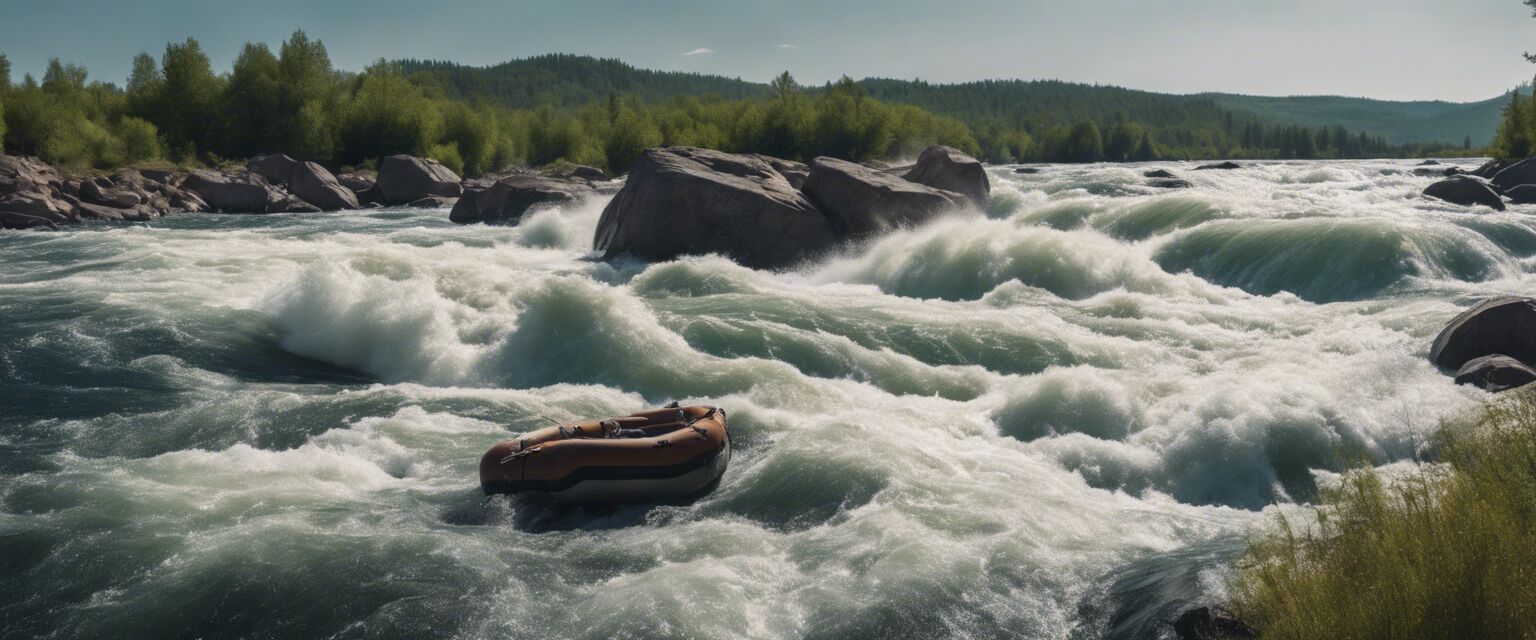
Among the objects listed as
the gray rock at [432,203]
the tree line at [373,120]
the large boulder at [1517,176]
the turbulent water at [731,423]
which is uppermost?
the tree line at [373,120]

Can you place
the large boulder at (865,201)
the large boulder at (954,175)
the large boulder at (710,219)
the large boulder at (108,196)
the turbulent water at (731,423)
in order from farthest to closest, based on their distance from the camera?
1. the large boulder at (108,196)
2. the large boulder at (954,175)
3. the large boulder at (865,201)
4. the large boulder at (710,219)
5. the turbulent water at (731,423)

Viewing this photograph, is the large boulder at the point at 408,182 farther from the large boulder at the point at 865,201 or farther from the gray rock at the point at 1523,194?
the gray rock at the point at 1523,194

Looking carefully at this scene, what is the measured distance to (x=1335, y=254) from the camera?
19500mm

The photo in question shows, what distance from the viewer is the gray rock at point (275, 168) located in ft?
143

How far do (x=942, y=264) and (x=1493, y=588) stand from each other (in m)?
16.7

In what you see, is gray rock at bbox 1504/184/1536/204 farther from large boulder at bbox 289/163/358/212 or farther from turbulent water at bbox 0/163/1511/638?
large boulder at bbox 289/163/358/212

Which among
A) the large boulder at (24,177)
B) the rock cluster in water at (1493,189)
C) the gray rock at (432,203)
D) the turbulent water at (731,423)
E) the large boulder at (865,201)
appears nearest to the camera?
the turbulent water at (731,423)

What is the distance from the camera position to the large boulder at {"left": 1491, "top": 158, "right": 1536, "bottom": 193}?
32.0 m

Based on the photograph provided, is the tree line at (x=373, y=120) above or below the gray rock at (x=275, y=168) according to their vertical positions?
above

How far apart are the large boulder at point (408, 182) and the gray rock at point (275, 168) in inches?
141

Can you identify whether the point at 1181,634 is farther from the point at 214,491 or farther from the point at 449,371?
the point at 449,371

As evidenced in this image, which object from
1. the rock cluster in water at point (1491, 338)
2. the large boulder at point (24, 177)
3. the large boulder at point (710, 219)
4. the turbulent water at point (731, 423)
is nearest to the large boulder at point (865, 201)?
the large boulder at point (710, 219)

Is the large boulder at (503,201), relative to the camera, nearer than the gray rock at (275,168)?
Yes

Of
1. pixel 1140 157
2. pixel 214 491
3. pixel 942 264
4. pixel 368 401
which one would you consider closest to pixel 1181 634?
pixel 214 491
